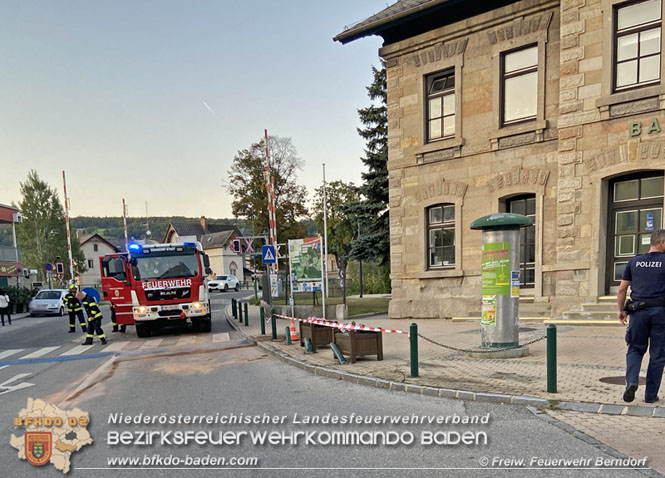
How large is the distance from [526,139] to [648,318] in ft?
30.0

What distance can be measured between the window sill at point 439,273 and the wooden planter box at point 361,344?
6.69 m

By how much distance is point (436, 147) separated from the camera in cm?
1495

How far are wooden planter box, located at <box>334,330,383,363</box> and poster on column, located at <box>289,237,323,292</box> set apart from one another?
4925mm

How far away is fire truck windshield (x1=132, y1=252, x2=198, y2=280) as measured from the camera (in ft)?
45.0

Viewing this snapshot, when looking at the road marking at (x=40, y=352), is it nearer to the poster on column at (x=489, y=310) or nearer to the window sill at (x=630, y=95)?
the poster on column at (x=489, y=310)

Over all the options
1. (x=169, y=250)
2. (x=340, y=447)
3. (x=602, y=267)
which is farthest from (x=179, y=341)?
(x=602, y=267)

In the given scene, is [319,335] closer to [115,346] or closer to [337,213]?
[115,346]

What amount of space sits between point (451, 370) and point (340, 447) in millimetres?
3265

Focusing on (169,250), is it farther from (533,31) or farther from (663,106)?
(663,106)

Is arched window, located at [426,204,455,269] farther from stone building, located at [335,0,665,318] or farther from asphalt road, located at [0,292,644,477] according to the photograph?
asphalt road, located at [0,292,644,477]

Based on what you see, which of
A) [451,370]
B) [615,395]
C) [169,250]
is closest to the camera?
[615,395]

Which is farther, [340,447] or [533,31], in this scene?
[533,31]

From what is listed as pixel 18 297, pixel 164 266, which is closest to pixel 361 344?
pixel 164 266

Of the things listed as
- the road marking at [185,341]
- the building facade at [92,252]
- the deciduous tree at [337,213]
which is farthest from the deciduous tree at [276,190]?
the building facade at [92,252]
